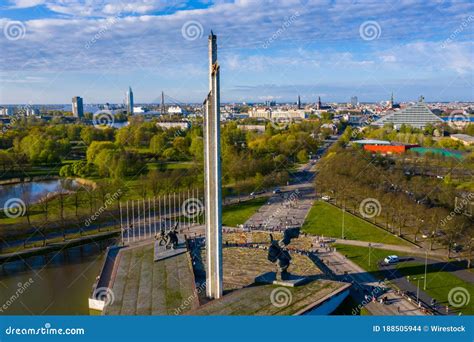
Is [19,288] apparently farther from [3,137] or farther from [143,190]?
[3,137]

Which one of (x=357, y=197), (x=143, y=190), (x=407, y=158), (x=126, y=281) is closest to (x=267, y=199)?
(x=357, y=197)

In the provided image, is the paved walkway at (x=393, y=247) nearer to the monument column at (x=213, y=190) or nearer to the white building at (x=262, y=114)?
the monument column at (x=213, y=190)

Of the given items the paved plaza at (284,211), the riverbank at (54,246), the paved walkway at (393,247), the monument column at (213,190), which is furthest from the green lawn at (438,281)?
the riverbank at (54,246)

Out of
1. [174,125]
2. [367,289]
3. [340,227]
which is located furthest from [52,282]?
[174,125]

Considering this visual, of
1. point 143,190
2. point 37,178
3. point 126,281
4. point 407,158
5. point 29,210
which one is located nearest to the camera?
point 126,281

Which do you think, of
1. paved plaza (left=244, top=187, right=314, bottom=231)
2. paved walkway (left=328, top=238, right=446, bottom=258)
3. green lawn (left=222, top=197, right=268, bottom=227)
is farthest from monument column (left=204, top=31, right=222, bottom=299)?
green lawn (left=222, top=197, right=268, bottom=227)

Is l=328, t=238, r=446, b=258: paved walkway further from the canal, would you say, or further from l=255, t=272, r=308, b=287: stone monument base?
the canal

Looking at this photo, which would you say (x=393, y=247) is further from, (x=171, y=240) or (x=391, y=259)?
(x=171, y=240)
